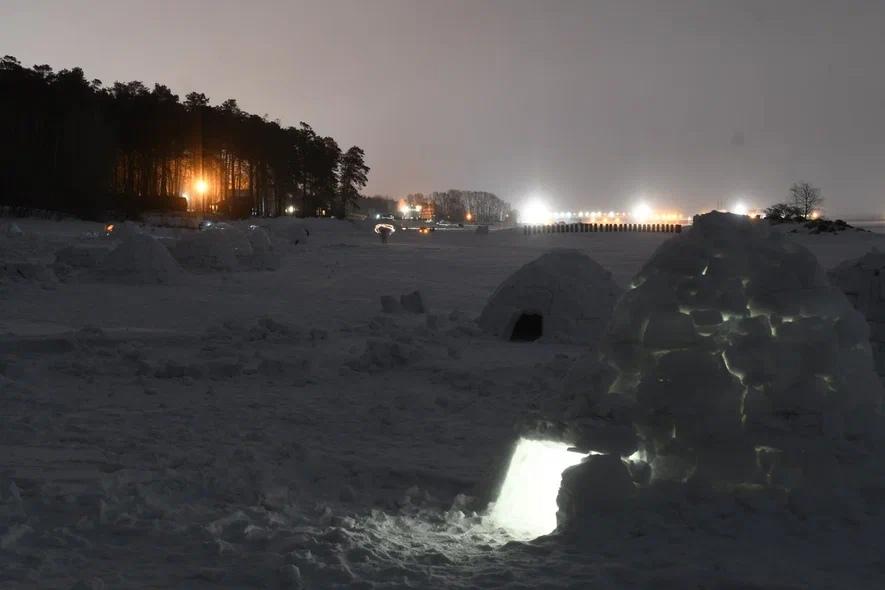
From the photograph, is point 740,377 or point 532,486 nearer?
point 740,377

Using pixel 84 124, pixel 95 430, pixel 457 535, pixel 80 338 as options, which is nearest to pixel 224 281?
pixel 80 338

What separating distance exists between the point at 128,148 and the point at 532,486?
5899 cm

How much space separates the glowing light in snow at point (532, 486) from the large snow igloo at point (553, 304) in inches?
279

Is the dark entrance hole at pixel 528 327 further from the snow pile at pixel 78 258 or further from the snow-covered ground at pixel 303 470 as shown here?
the snow pile at pixel 78 258

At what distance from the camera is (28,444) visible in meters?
6.64

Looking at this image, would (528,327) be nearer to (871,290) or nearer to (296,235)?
(871,290)

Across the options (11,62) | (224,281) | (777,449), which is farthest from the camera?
(11,62)

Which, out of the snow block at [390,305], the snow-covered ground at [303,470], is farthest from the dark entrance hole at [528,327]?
the snow block at [390,305]

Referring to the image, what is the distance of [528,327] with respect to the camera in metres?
13.2

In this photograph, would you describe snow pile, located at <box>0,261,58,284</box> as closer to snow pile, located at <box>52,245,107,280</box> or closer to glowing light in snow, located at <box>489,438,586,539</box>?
snow pile, located at <box>52,245,107,280</box>

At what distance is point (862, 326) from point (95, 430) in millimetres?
6314

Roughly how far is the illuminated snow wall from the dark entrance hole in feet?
25.7

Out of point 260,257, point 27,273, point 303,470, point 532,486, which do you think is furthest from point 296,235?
point 532,486

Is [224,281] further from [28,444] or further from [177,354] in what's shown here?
[28,444]
